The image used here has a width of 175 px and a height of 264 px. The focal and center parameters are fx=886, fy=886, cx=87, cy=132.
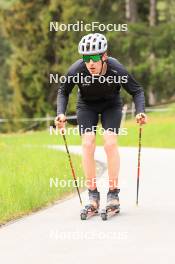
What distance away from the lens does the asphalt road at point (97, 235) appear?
7.18 metres

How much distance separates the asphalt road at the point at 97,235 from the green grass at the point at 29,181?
1.01ft

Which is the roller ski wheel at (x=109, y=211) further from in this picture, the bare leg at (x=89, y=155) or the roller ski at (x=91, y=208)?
the bare leg at (x=89, y=155)

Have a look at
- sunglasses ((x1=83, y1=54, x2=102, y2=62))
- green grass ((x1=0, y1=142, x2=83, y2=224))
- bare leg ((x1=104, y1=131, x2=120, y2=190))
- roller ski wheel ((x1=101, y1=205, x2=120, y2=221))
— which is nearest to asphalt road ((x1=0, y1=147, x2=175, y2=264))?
roller ski wheel ((x1=101, y1=205, x2=120, y2=221))

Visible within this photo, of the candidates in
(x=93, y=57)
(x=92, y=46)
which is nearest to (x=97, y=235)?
(x=93, y=57)

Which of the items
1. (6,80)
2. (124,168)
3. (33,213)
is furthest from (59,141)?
(6,80)

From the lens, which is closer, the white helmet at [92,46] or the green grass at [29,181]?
the white helmet at [92,46]

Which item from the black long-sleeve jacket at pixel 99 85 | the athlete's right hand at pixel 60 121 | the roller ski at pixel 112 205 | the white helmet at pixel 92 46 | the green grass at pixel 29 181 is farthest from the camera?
the green grass at pixel 29 181

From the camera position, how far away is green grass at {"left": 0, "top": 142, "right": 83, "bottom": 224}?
34.4 ft

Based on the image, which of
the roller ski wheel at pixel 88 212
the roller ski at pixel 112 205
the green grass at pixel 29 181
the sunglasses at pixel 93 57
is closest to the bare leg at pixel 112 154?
the roller ski at pixel 112 205

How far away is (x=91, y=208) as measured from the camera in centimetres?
962

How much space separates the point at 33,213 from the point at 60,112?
1321 mm

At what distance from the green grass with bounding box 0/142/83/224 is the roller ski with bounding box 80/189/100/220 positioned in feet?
2.70

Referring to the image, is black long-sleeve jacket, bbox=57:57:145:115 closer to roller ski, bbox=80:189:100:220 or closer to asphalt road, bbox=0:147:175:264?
roller ski, bbox=80:189:100:220

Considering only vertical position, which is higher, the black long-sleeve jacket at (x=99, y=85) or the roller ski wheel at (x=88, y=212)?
the black long-sleeve jacket at (x=99, y=85)
